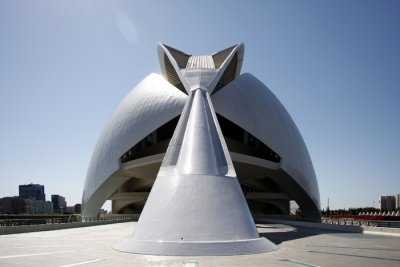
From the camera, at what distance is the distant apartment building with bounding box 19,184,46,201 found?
16575cm

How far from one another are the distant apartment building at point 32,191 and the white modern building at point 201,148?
144359mm

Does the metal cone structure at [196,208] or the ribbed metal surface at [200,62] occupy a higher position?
the ribbed metal surface at [200,62]

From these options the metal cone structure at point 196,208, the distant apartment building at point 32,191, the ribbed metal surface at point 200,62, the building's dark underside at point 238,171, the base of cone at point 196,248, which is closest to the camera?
the base of cone at point 196,248

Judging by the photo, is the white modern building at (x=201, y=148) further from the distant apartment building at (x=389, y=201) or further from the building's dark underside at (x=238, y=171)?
the distant apartment building at (x=389, y=201)

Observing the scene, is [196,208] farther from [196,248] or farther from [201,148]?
[201,148]

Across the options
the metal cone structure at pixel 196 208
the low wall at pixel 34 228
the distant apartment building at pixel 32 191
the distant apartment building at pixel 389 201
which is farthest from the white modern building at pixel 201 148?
the distant apartment building at pixel 32 191

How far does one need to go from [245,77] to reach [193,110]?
1610cm

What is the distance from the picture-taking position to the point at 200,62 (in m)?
28.5

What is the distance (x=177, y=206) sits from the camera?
1127 cm

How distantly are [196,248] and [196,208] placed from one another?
161 centimetres

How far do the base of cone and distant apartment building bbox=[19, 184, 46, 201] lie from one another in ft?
565

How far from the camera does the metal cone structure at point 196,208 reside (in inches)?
395

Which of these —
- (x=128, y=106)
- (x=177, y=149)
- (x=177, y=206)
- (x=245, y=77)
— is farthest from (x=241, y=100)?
(x=177, y=206)

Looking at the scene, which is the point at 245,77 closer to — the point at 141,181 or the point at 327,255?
the point at 141,181
